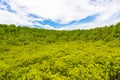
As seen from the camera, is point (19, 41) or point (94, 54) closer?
point (94, 54)

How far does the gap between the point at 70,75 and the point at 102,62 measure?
5.59 feet

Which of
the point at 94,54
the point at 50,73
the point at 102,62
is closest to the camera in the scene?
the point at 50,73

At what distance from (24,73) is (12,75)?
37cm

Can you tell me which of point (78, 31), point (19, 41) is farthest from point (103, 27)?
point (19, 41)

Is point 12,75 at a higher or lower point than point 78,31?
lower

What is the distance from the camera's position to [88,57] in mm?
8430

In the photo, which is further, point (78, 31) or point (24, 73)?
point (78, 31)

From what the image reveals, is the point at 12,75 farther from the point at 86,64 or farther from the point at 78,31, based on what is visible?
the point at 78,31

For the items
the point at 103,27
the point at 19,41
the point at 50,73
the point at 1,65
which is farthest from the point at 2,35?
the point at 50,73

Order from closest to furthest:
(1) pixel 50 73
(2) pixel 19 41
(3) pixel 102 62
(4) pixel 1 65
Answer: (1) pixel 50 73 < (4) pixel 1 65 < (3) pixel 102 62 < (2) pixel 19 41

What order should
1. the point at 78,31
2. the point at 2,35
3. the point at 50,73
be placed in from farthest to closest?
the point at 78,31 → the point at 2,35 → the point at 50,73

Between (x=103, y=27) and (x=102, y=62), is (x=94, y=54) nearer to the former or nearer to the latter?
(x=102, y=62)

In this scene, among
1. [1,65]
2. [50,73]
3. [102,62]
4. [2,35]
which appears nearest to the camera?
[50,73]

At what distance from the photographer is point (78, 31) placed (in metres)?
17.4
